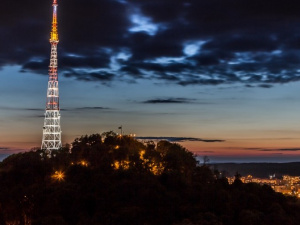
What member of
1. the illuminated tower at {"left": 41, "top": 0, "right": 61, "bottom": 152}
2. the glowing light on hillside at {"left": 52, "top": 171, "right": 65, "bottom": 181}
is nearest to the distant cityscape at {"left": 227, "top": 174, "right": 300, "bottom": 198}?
the illuminated tower at {"left": 41, "top": 0, "right": 61, "bottom": 152}

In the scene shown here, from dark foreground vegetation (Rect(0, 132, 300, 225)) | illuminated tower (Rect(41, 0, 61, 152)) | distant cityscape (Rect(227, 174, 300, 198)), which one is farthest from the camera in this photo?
distant cityscape (Rect(227, 174, 300, 198))

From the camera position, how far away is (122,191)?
41969 mm

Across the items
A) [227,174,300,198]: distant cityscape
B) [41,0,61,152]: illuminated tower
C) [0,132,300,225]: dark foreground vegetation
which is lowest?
[227,174,300,198]: distant cityscape

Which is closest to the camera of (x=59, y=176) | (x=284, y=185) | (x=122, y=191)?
(x=122, y=191)

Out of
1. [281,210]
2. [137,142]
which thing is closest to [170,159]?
[137,142]

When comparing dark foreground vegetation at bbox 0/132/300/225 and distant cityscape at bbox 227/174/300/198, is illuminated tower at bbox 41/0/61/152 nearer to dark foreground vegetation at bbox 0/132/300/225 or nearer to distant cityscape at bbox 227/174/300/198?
dark foreground vegetation at bbox 0/132/300/225

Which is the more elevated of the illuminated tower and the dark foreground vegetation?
the illuminated tower

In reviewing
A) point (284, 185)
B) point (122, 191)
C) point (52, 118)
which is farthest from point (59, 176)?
point (284, 185)

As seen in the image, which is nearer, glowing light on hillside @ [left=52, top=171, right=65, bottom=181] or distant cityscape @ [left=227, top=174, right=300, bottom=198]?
glowing light on hillside @ [left=52, top=171, right=65, bottom=181]

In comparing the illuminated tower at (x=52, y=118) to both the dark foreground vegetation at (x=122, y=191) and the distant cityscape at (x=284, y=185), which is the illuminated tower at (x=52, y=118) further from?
the distant cityscape at (x=284, y=185)

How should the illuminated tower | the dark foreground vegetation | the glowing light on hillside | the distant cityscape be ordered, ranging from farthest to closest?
the distant cityscape
the illuminated tower
the glowing light on hillside
the dark foreground vegetation

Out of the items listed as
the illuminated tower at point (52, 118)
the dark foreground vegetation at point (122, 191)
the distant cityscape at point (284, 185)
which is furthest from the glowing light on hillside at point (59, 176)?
the distant cityscape at point (284, 185)

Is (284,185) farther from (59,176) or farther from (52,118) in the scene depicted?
(59,176)

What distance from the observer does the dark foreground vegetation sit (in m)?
39.0
